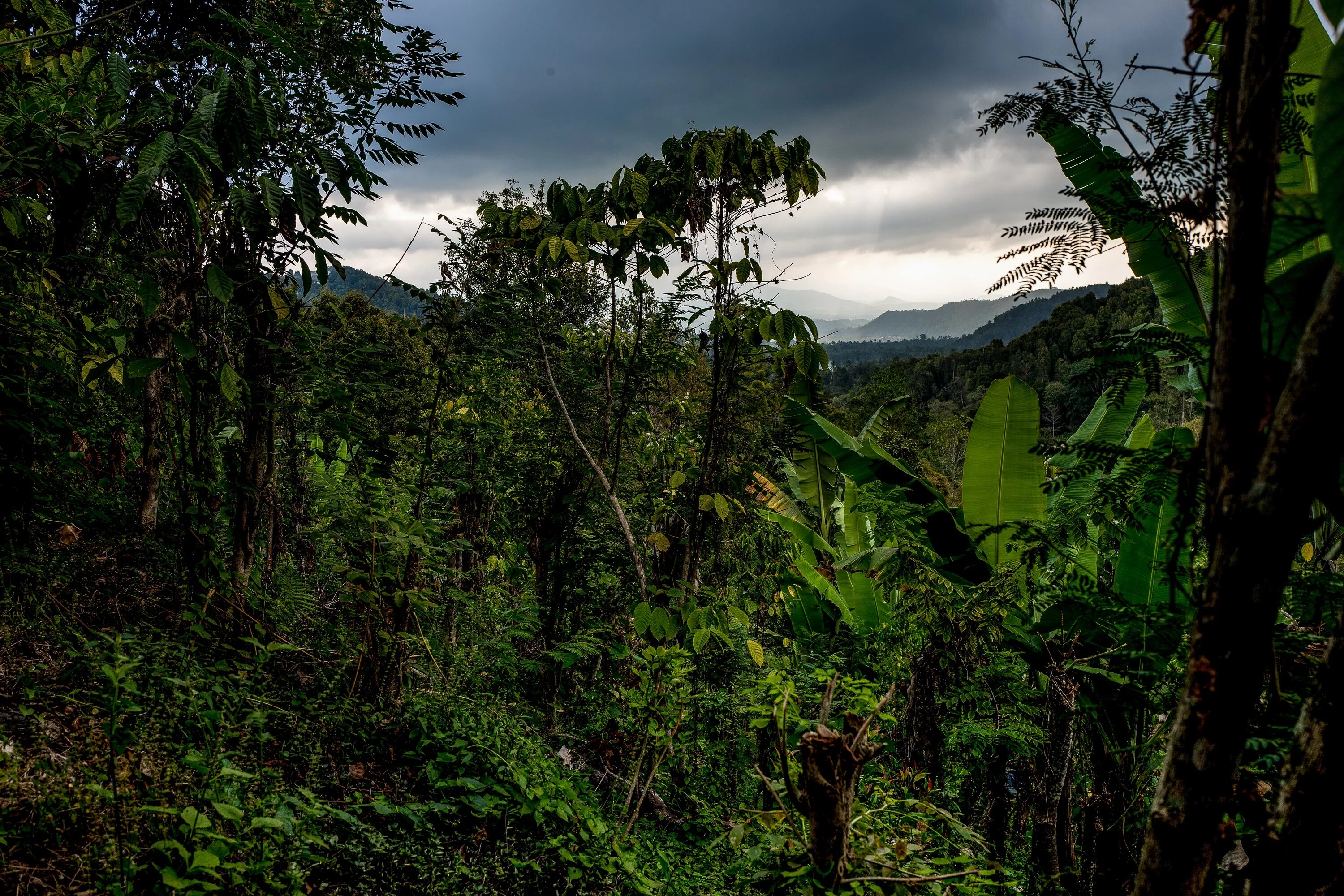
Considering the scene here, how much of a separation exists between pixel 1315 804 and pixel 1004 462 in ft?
10.2

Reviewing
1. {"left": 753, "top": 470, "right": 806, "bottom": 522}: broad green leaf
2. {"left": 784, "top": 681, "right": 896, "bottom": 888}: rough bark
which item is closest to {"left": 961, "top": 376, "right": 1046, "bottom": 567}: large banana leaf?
{"left": 753, "top": 470, "right": 806, "bottom": 522}: broad green leaf

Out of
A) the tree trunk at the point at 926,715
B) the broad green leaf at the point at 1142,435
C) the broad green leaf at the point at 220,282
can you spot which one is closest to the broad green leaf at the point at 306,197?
the broad green leaf at the point at 220,282

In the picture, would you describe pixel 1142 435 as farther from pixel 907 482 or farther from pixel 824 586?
pixel 824 586

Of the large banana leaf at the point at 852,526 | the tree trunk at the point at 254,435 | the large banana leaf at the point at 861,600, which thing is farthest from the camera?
the large banana leaf at the point at 852,526

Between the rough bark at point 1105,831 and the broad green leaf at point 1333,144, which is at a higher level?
the broad green leaf at point 1333,144

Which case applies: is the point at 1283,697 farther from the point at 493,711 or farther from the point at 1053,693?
the point at 493,711

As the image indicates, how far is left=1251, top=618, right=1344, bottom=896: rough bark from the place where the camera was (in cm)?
72

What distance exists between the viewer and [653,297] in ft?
11.6

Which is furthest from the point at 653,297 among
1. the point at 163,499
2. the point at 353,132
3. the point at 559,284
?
the point at 163,499

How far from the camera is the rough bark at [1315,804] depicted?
0.72 m

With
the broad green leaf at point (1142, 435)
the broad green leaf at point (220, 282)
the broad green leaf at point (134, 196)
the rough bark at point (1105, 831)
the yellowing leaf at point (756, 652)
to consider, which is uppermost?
the broad green leaf at point (134, 196)

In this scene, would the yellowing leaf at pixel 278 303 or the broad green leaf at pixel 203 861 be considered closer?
the broad green leaf at pixel 203 861

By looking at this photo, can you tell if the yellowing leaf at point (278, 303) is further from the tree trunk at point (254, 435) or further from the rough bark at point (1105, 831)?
the rough bark at point (1105, 831)

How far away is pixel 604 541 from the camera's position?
3.79 meters
